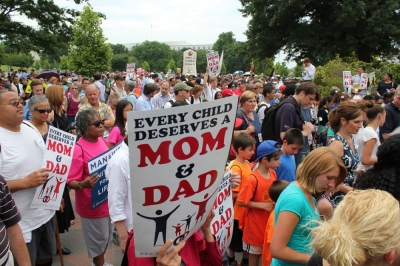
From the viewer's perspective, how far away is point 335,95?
30.4 feet

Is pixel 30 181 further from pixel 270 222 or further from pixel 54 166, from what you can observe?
pixel 270 222

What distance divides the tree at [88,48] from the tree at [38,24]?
104 centimetres

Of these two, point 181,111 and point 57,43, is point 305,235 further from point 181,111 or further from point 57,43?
point 57,43

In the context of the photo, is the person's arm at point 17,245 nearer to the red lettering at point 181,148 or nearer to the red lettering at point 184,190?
the red lettering at point 184,190

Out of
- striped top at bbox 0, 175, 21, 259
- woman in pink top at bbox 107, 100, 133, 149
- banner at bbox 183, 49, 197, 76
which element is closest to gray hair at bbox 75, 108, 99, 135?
woman in pink top at bbox 107, 100, 133, 149

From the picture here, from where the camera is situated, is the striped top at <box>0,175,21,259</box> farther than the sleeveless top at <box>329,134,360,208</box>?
No

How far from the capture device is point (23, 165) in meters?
3.22

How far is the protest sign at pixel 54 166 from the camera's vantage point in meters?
3.39

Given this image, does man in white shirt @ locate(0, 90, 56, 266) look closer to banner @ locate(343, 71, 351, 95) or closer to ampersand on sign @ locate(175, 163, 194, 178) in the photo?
ampersand on sign @ locate(175, 163, 194, 178)

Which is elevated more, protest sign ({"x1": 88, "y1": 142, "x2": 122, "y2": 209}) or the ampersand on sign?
the ampersand on sign

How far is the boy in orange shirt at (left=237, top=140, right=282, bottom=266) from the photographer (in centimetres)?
395

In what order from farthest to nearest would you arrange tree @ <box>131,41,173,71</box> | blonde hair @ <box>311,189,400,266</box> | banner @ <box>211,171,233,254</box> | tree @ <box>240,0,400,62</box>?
tree @ <box>131,41,173,71</box>
tree @ <box>240,0,400,62</box>
banner @ <box>211,171,233,254</box>
blonde hair @ <box>311,189,400,266</box>

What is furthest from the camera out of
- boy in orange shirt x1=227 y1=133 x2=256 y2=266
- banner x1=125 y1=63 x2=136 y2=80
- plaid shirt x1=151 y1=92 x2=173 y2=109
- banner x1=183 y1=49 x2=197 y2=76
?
banner x1=125 y1=63 x2=136 y2=80

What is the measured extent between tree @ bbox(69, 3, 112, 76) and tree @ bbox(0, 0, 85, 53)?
3.42 ft
